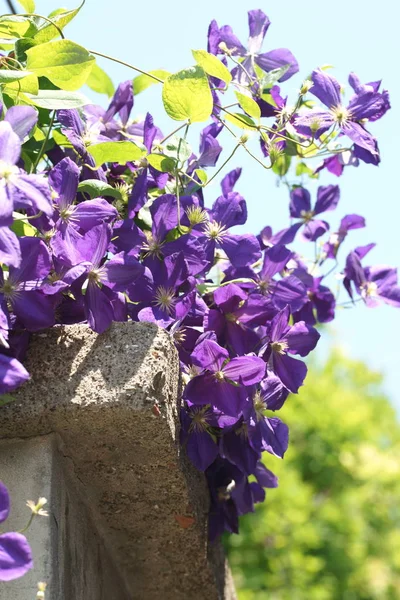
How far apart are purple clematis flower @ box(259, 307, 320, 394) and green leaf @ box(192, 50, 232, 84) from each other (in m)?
0.28

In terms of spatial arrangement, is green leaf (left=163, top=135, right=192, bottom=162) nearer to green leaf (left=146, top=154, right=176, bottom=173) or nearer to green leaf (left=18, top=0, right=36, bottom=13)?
green leaf (left=146, top=154, right=176, bottom=173)

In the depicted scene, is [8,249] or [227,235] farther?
[227,235]

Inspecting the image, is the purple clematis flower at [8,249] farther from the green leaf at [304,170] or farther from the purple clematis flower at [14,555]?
the green leaf at [304,170]

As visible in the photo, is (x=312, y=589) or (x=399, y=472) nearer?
(x=312, y=589)

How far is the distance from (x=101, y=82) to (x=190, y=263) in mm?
482

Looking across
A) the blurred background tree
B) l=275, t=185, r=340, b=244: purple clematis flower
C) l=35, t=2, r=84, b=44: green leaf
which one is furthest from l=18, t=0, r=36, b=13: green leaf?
the blurred background tree

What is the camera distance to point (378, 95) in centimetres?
98

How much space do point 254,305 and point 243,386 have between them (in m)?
0.13

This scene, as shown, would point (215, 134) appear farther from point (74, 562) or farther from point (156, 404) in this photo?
point (74, 562)

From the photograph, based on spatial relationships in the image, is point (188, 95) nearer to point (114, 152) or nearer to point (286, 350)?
point (114, 152)

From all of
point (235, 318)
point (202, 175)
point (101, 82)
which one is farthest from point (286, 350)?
point (101, 82)

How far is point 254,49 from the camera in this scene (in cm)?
112

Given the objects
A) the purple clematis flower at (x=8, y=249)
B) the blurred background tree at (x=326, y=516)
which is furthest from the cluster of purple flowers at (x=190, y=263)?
the blurred background tree at (x=326, y=516)

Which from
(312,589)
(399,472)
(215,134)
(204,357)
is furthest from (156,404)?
(399,472)
